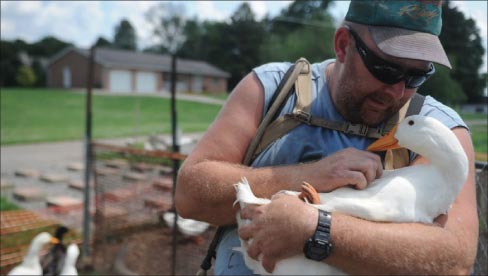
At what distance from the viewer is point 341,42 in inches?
69.6

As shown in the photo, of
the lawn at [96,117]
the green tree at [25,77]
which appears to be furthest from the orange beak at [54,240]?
the green tree at [25,77]

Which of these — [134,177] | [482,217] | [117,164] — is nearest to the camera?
[482,217]

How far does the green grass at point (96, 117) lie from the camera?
13445mm

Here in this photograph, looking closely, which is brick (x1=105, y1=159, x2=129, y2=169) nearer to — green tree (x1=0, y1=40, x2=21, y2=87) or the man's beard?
the man's beard

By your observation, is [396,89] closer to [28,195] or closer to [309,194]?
[309,194]

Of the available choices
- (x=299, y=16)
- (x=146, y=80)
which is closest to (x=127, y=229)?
(x=299, y=16)

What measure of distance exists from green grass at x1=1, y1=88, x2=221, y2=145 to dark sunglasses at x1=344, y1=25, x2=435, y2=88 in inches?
388

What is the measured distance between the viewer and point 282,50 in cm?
673

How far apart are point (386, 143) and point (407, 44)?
14.6 inches

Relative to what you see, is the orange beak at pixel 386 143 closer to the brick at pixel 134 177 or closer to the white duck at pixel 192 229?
the white duck at pixel 192 229

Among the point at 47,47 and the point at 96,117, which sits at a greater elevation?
the point at 47,47

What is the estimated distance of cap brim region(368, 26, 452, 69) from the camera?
155 centimetres

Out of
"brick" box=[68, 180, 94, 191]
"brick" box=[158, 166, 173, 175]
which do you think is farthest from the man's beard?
"brick" box=[68, 180, 94, 191]

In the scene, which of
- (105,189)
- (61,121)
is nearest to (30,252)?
(105,189)
